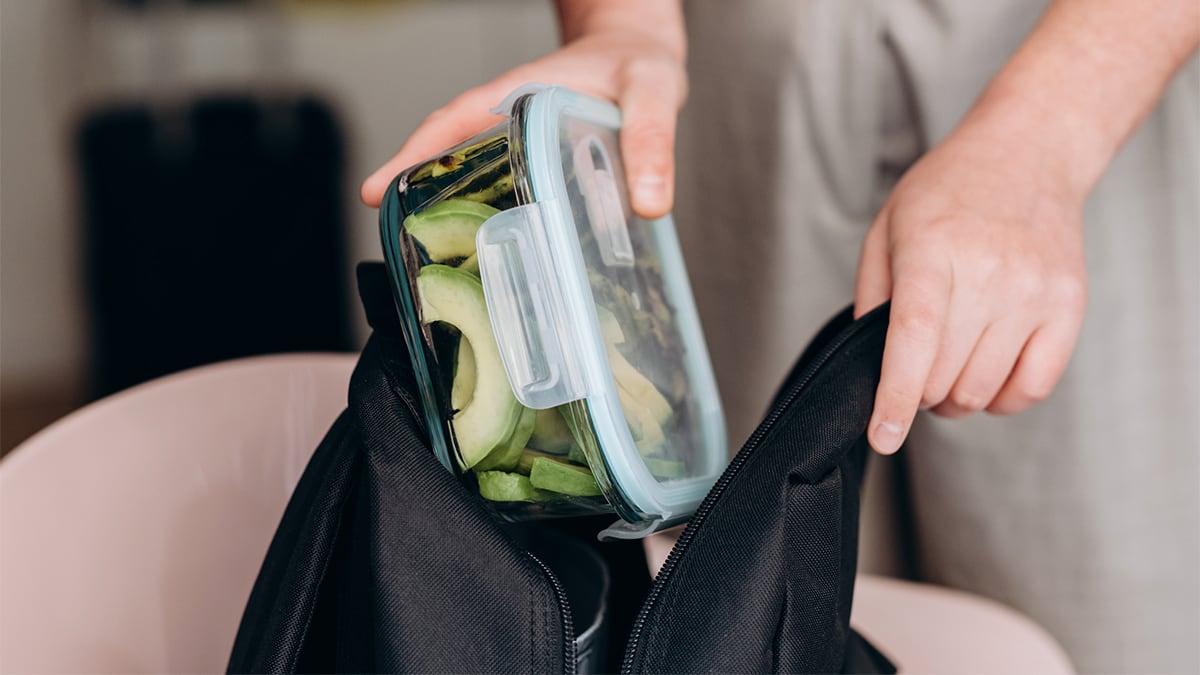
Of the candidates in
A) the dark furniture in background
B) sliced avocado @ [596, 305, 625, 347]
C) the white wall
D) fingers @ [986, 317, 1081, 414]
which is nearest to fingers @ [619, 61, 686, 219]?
sliced avocado @ [596, 305, 625, 347]

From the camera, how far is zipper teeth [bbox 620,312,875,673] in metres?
0.42

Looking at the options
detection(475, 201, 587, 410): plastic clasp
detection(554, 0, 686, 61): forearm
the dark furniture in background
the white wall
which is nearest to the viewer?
detection(475, 201, 587, 410): plastic clasp

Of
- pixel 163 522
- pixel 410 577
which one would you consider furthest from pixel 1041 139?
pixel 163 522

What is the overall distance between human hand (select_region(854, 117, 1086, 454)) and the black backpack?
3 centimetres

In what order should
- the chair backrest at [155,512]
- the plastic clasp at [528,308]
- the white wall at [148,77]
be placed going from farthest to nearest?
the white wall at [148,77], the chair backrest at [155,512], the plastic clasp at [528,308]

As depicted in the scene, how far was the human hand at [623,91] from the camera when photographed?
1.74 feet

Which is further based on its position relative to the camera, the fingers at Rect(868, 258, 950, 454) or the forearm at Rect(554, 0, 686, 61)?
the forearm at Rect(554, 0, 686, 61)

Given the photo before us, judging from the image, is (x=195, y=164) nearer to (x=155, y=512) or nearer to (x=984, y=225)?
(x=155, y=512)

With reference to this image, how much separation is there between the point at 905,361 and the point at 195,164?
187 centimetres

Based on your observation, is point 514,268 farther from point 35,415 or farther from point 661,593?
point 35,415

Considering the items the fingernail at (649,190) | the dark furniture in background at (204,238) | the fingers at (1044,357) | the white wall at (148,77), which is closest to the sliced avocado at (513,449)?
the fingernail at (649,190)

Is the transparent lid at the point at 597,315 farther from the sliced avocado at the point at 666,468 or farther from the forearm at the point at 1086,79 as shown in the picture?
the forearm at the point at 1086,79

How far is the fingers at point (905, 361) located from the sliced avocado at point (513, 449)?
0.16 meters

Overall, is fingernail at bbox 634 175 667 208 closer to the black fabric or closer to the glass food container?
the glass food container
